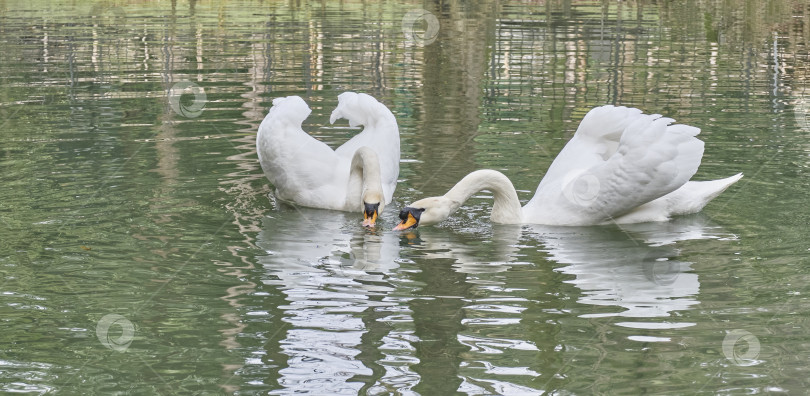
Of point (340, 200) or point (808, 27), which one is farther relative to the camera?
point (808, 27)

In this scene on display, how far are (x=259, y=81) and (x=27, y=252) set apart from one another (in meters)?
11.9

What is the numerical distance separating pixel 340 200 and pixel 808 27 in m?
25.4

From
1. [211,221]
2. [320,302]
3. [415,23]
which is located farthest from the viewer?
[415,23]

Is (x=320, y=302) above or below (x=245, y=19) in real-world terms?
below

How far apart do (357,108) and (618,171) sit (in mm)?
3366

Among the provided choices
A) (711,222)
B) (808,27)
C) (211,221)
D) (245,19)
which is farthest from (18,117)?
(808,27)

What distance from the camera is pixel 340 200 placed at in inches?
428

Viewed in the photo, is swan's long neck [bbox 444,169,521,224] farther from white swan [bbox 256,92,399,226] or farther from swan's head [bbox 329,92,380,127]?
swan's head [bbox 329,92,380,127]

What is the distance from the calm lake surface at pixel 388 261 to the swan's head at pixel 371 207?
0.54 ft

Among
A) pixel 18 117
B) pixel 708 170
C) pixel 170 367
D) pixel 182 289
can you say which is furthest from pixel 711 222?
pixel 18 117

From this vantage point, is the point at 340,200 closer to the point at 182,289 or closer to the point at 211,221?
the point at 211,221

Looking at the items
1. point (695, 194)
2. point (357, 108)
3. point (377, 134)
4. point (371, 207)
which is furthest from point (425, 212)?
point (695, 194)

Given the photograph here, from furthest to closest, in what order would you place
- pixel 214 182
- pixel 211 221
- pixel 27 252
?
pixel 214 182 → pixel 211 221 → pixel 27 252

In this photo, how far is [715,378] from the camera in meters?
6.52
